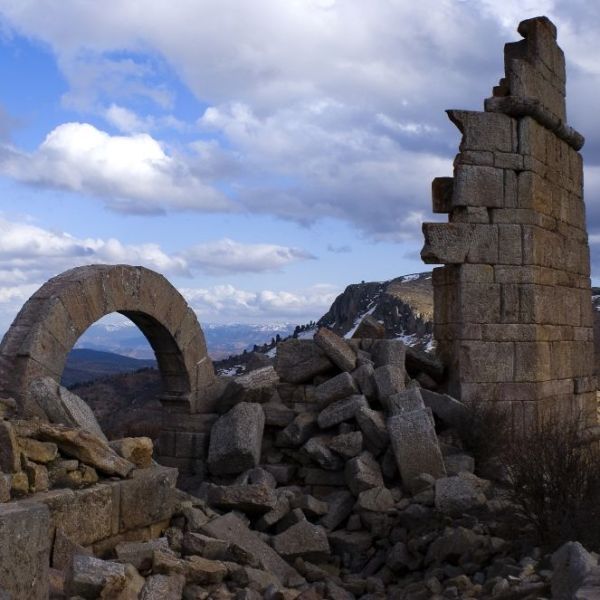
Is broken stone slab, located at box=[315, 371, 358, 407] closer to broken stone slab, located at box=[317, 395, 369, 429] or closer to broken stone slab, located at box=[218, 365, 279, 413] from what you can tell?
broken stone slab, located at box=[317, 395, 369, 429]

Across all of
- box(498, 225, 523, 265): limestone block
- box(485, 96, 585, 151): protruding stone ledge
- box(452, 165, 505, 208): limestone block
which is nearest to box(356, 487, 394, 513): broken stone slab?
box(498, 225, 523, 265): limestone block

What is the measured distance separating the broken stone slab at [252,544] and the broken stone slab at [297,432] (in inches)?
80.4

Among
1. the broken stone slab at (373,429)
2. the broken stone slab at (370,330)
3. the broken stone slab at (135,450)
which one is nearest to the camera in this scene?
the broken stone slab at (135,450)

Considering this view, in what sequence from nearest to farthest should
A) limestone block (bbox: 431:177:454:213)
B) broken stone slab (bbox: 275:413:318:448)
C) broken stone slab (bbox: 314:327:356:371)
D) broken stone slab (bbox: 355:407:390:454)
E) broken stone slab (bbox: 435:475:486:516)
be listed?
broken stone slab (bbox: 435:475:486:516) < broken stone slab (bbox: 355:407:390:454) < broken stone slab (bbox: 275:413:318:448) < broken stone slab (bbox: 314:327:356:371) < limestone block (bbox: 431:177:454:213)

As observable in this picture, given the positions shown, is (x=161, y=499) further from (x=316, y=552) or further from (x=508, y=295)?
(x=508, y=295)

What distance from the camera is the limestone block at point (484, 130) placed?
31.8 feet

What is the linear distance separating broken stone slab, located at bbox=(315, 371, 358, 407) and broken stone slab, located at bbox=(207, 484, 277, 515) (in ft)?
6.00

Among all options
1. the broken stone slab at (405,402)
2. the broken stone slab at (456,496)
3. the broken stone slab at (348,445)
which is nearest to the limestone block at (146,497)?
the broken stone slab at (348,445)

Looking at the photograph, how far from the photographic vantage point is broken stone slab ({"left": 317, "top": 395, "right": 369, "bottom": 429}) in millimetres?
8391

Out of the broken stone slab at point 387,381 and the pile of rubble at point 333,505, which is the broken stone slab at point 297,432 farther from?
the broken stone slab at point 387,381

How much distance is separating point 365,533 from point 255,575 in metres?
1.80

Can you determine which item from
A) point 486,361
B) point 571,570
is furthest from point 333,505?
point 571,570

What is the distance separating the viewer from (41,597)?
14.1ft

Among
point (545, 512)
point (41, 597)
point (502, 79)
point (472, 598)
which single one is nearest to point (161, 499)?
point (41, 597)
